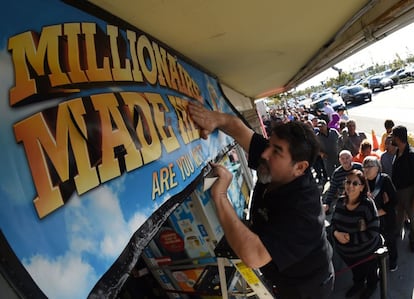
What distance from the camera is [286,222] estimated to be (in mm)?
1775

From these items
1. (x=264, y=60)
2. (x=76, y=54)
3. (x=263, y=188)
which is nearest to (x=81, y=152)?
(x=76, y=54)

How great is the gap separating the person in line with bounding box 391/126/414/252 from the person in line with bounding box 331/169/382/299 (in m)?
0.95

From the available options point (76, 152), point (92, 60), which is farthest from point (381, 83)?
point (76, 152)

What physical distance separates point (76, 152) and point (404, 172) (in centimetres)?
447

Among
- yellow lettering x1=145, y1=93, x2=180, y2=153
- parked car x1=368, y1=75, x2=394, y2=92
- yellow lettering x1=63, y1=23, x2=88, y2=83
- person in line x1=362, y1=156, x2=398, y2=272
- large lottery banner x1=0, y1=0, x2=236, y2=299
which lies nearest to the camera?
large lottery banner x1=0, y1=0, x2=236, y2=299

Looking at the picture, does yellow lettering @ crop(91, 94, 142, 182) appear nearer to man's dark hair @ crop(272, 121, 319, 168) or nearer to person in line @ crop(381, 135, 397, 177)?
man's dark hair @ crop(272, 121, 319, 168)

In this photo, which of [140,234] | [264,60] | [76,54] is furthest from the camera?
[264,60]

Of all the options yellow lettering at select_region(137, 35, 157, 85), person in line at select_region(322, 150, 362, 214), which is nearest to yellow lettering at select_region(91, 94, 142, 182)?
yellow lettering at select_region(137, 35, 157, 85)

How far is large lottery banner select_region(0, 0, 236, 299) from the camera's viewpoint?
0.99 m

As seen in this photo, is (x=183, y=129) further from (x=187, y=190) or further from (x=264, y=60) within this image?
(x=264, y=60)

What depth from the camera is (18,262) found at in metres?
0.91

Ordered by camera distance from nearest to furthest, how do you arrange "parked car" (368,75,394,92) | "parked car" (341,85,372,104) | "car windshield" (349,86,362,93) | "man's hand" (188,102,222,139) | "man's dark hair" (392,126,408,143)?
"man's hand" (188,102,222,139) → "man's dark hair" (392,126,408,143) → "parked car" (341,85,372,104) → "car windshield" (349,86,362,93) → "parked car" (368,75,394,92)

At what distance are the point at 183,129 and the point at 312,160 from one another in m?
0.87

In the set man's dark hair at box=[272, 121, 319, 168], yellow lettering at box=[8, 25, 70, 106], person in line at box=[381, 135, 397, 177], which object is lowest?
person in line at box=[381, 135, 397, 177]
